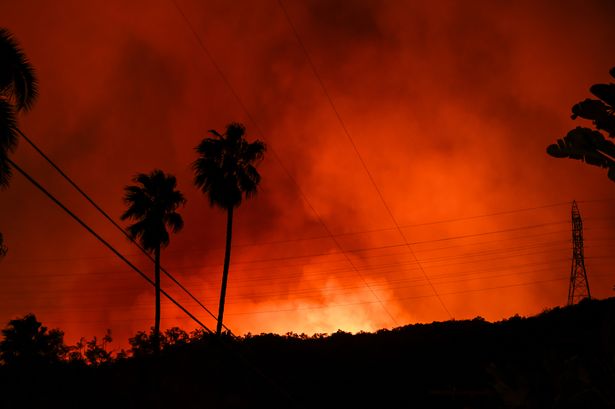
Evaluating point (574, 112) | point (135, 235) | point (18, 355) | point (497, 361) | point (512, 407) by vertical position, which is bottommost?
point (512, 407)

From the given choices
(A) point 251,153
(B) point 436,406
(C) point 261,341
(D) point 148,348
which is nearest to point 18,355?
(D) point 148,348

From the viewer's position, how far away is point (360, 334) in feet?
117

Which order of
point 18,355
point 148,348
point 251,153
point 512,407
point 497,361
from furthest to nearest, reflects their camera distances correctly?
1. point 148,348
2. point 18,355
3. point 251,153
4. point 497,361
5. point 512,407

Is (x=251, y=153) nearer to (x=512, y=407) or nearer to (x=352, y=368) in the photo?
(x=352, y=368)

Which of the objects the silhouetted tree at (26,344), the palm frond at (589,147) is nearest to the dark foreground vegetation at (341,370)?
the silhouetted tree at (26,344)

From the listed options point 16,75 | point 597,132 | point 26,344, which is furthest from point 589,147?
point 26,344

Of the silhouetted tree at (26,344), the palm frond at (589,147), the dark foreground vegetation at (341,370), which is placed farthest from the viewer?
the silhouetted tree at (26,344)

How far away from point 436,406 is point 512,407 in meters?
11.2

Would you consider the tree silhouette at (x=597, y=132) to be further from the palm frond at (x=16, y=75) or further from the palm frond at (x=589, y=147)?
the palm frond at (x=16, y=75)

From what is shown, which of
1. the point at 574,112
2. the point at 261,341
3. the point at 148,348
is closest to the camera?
the point at 574,112

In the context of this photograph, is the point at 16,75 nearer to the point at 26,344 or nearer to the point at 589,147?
the point at 589,147

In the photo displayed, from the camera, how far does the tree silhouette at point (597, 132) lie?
356 inches

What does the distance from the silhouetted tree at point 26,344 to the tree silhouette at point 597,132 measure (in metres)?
42.2

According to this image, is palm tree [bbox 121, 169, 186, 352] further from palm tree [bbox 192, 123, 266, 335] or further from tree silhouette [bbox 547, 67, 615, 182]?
tree silhouette [bbox 547, 67, 615, 182]
